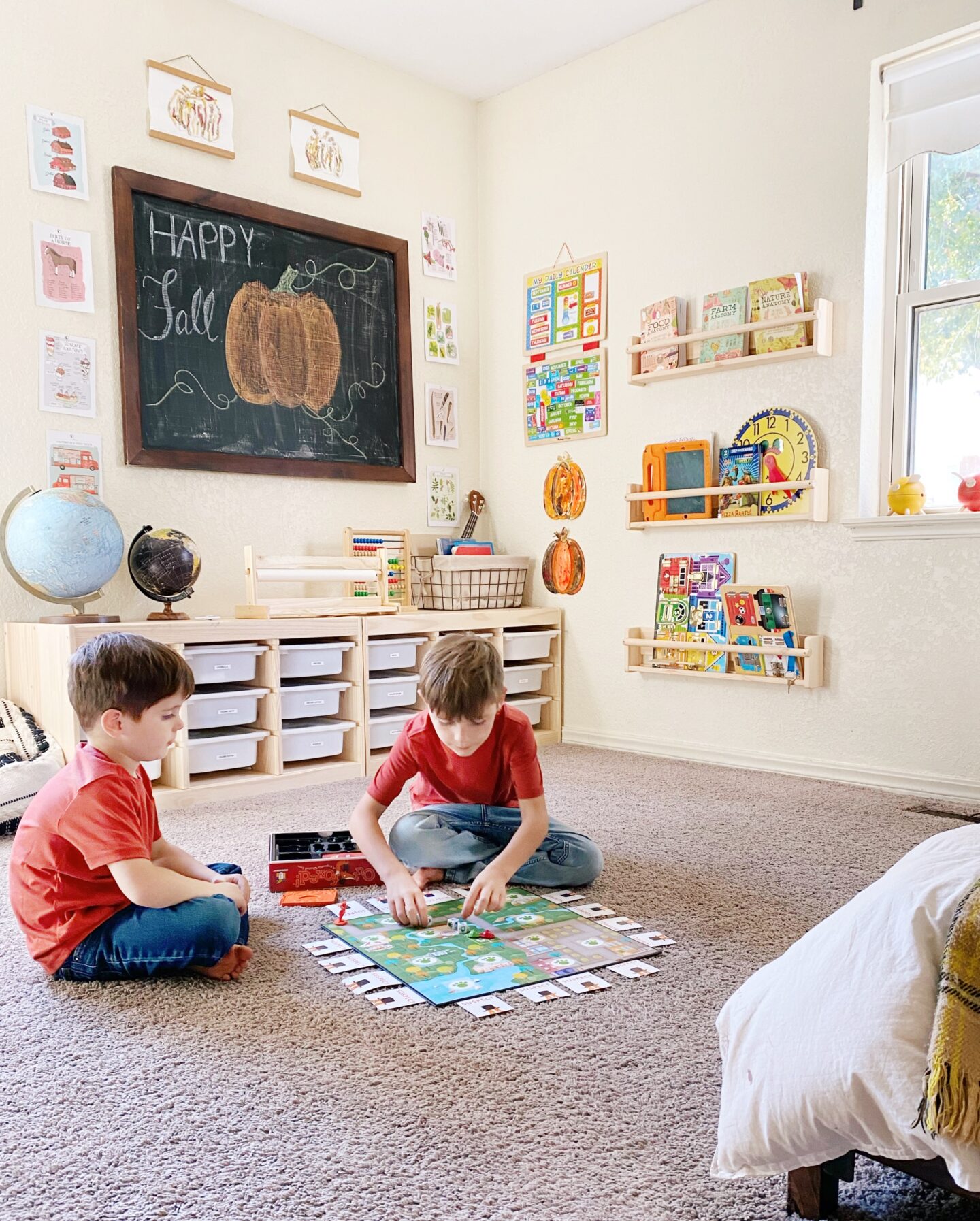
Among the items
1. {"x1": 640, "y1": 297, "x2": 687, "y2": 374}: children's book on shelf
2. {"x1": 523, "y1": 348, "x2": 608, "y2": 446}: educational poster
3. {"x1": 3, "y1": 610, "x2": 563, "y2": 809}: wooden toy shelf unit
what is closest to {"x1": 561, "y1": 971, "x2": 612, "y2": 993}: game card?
{"x1": 3, "y1": 610, "x2": 563, "y2": 809}: wooden toy shelf unit

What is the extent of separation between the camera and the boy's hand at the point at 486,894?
1732 millimetres

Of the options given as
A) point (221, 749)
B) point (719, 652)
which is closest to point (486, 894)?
point (221, 749)

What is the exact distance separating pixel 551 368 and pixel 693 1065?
3.01 m

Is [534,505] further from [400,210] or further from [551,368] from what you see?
[400,210]

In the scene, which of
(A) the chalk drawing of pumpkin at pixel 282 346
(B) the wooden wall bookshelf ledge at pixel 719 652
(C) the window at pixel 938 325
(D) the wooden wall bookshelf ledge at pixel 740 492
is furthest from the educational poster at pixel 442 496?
(C) the window at pixel 938 325

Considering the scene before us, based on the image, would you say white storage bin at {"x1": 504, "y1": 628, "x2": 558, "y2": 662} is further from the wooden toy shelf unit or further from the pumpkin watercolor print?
the pumpkin watercolor print

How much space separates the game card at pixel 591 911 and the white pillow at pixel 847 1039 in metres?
0.85

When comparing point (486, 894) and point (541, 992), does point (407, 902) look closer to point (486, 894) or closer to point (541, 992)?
point (486, 894)

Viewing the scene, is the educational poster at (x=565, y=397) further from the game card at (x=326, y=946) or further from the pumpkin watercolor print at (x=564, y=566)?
the game card at (x=326, y=946)

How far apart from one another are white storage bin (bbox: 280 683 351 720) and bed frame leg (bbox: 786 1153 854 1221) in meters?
2.31

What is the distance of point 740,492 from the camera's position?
3.25 metres

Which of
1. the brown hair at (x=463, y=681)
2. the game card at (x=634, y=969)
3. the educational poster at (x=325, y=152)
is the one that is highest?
the educational poster at (x=325, y=152)

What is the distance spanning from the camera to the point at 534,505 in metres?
4.02

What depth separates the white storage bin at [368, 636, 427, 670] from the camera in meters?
3.36
